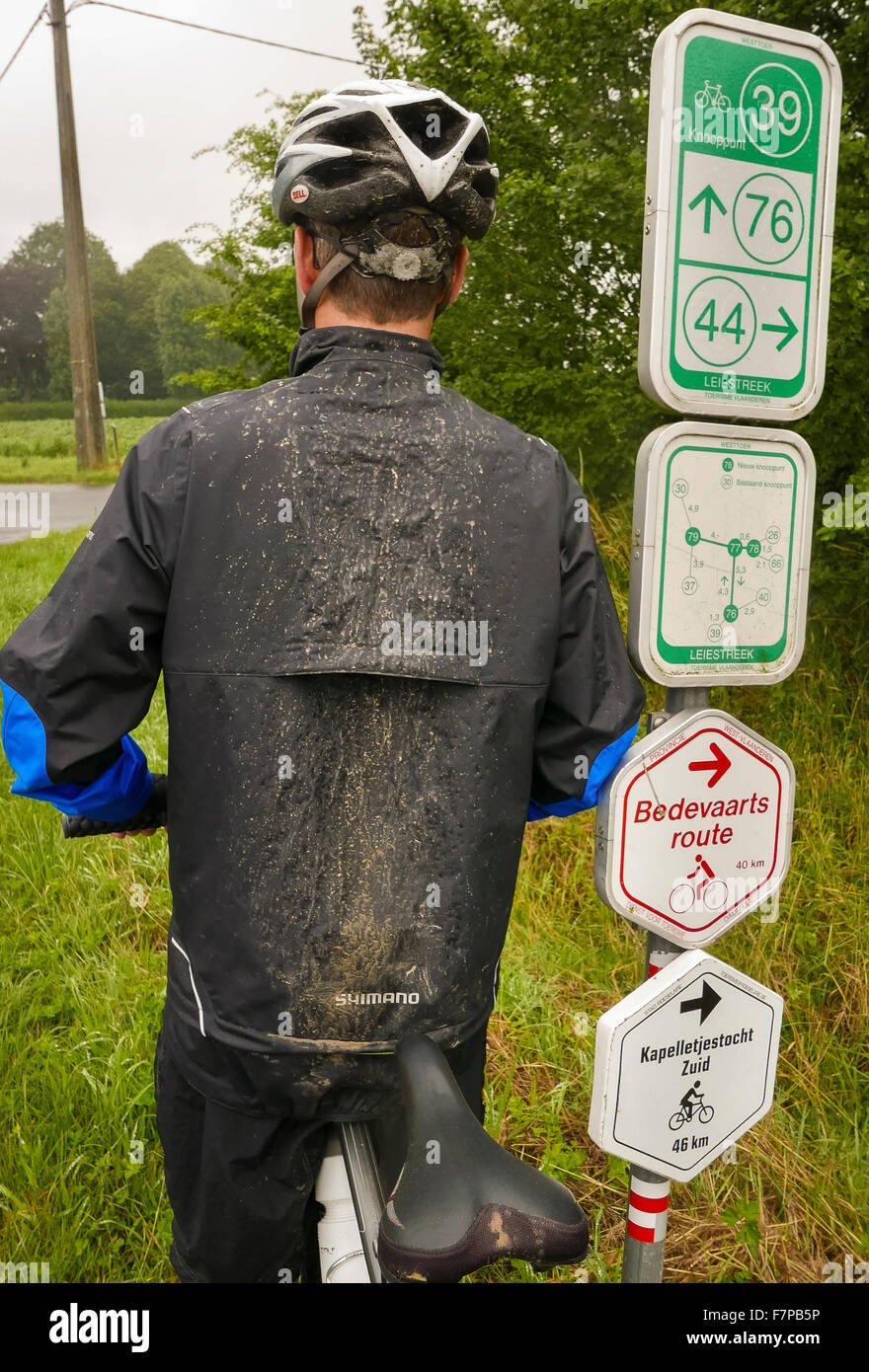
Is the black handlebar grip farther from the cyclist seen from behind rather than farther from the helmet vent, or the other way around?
the helmet vent

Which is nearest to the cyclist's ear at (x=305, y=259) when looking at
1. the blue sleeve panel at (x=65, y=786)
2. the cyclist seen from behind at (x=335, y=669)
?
the cyclist seen from behind at (x=335, y=669)

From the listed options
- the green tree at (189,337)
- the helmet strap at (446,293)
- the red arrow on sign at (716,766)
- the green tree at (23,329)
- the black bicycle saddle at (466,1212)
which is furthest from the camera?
the green tree at (23,329)

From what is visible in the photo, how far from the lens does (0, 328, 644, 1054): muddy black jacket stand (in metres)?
1.36

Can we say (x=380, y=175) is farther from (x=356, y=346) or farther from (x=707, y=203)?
(x=707, y=203)

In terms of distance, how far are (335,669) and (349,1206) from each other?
797 millimetres

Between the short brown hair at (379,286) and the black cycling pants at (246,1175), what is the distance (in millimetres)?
1101

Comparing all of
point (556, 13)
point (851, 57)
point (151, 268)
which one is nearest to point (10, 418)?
point (151, 268)

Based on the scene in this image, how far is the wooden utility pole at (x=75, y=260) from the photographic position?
31.8 feet

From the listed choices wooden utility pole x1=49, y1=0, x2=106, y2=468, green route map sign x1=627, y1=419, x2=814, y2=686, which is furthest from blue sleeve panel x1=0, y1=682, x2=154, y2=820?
wooden utility pole x1=49, y1=0, x2=106, y2=468

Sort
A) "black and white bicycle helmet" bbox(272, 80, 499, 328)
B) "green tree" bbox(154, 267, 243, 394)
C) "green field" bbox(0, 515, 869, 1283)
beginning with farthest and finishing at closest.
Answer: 1. "green tree" bbox(154, 267, 243, 394)
2. "green field" bbox(0, 515, 869, 1283)
3. "black and white bicycle helmet" bbox(272, 80, 499, 328)

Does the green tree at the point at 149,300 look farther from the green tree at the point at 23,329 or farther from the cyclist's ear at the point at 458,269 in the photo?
the cyclist's ear at the point at 458,269
